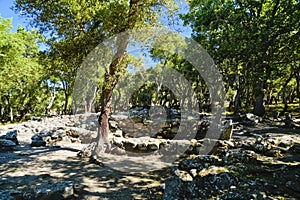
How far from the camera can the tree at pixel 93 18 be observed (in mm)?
9062

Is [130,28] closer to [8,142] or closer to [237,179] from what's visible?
[237,179]

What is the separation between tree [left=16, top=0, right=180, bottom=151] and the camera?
9.06 m

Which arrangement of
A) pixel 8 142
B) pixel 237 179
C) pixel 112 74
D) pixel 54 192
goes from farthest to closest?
pixel 8 142 → pixel 112 74 → pixel 54 192 → pixel 237 179

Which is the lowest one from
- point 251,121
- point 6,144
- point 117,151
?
point 117,151

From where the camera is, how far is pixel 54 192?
18.4 feet

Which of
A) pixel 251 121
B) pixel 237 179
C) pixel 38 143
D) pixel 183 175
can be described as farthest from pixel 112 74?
pixel 251 121

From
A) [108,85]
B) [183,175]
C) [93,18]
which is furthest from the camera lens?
[108,85]

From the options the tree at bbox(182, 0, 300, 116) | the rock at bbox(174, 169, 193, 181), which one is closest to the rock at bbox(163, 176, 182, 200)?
the rock at bbox(174, 169, 193, 181)

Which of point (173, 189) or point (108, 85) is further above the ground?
point (108, 85)

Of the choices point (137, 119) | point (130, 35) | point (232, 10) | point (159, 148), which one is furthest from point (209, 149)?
point (232, 10)

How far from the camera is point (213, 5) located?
2052 cm

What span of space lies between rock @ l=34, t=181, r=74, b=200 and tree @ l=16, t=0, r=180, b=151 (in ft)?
19.3

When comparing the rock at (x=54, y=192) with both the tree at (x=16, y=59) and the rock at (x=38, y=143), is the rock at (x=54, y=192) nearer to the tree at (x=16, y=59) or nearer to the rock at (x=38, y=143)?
the rock at (x=38, y=143)

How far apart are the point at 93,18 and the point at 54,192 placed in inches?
289
